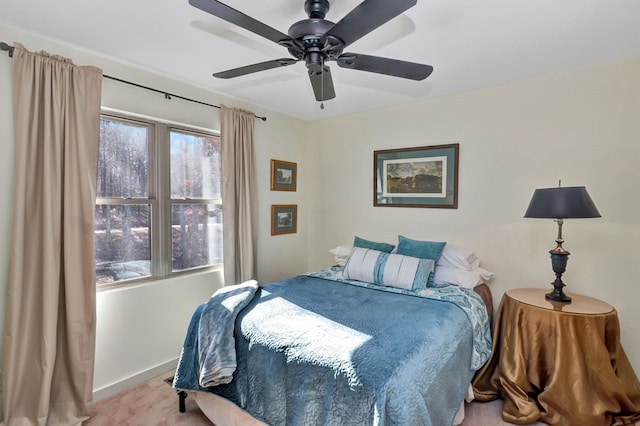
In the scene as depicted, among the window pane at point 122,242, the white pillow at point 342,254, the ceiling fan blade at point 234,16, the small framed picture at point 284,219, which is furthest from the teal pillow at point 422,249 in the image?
the window pane at point 122,242

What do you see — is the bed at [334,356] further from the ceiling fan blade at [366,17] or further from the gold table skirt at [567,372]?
the ceiling fan blade at [366,17]

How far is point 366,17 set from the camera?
1.21 metres

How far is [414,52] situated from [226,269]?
7.69 feet

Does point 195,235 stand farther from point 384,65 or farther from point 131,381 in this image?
point 384,65

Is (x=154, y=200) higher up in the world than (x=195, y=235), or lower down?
higher up

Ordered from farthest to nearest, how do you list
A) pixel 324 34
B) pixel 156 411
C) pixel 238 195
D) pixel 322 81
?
pixel 238 195 < pixel 156 411 < pixel 322 81 < pixel 324 34

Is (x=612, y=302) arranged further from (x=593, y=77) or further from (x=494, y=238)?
(x=593, y=77)

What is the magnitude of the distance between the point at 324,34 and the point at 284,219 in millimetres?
2542

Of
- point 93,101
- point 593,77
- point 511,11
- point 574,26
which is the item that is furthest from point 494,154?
point 93,101

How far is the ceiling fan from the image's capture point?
1187 mm

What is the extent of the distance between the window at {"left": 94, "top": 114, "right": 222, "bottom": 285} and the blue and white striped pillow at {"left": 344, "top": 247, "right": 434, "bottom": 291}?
1.31 meters

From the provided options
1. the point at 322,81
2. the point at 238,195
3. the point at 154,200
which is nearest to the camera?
the point at 322,81

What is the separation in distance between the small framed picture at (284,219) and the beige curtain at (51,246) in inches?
69.8

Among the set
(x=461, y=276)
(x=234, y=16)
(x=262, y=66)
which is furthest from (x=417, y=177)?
(x=234, y=16)
